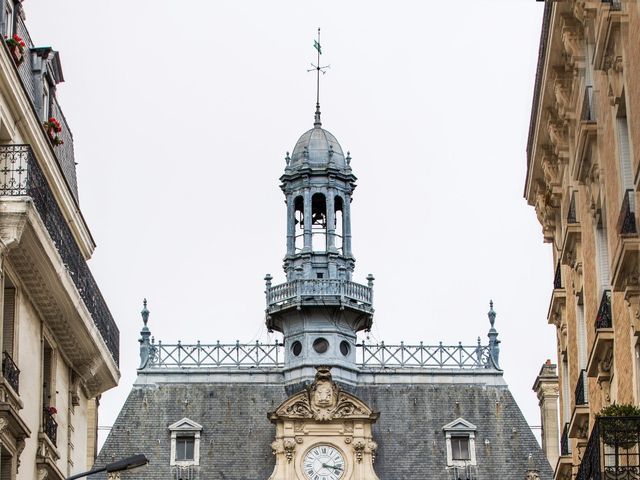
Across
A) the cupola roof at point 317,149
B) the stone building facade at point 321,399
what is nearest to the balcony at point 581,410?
the stone building facade at point 321,399

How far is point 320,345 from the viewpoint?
7819cm

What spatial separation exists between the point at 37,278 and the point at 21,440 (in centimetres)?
293

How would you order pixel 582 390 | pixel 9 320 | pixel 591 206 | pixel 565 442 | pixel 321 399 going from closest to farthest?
pixel 591 206 → pixel 9 320 → pixel 582 390 → pixel 565 442 → pixel 321 399

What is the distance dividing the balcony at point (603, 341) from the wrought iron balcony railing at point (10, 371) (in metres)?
9.18

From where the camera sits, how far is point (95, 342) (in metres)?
38.6

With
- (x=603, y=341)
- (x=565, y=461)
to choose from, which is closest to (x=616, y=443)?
(x=603, y=341)

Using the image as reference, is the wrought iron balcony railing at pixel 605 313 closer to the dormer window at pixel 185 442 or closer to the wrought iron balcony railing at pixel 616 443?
the wrought iron balcony railing at pixel 616 443

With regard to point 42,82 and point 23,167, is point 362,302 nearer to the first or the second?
point 42,82

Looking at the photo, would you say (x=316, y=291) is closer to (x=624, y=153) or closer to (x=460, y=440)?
(x=460, y=440)

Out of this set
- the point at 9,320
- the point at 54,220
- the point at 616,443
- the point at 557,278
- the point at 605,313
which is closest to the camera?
the point at 616,443

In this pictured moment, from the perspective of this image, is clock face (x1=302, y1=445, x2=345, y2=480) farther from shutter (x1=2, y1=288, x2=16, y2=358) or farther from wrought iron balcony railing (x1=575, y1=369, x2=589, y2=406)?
shutter (x1=2, y1=288, x2=16, y2=358)

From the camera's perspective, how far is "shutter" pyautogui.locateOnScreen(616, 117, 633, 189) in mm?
27344

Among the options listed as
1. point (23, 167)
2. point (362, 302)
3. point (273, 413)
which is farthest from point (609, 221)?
point (362, 302)

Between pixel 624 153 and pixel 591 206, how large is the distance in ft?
14.3
